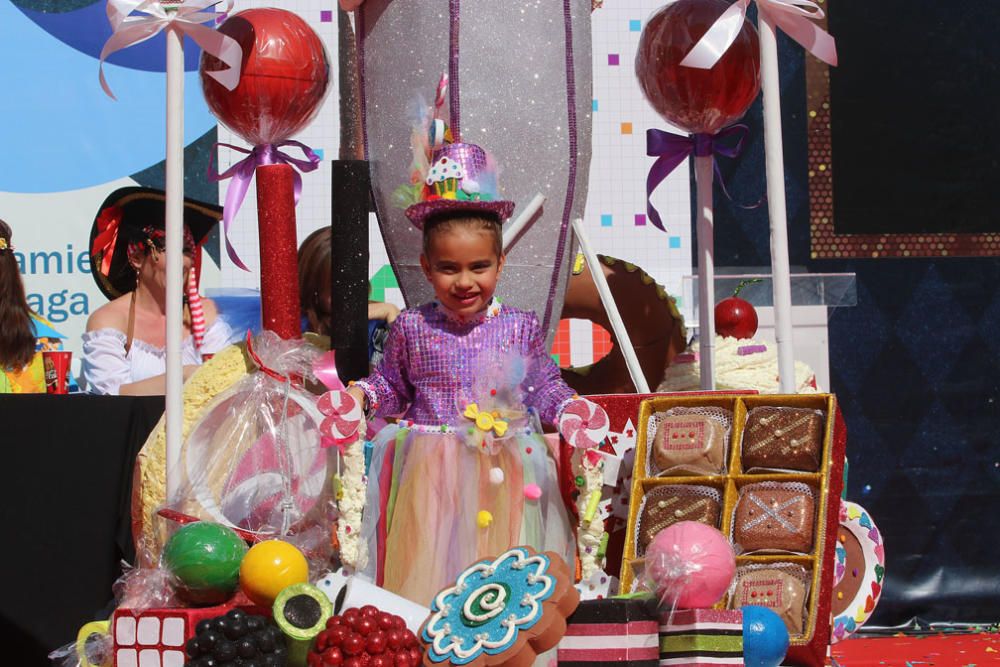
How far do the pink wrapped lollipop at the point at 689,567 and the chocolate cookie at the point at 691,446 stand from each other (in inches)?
18.7

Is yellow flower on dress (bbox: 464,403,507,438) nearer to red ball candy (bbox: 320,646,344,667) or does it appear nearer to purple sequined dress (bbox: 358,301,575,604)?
purple sequined dress (bbox: 358,301,575,604)

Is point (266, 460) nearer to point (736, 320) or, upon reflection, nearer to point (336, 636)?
point (336, 636)

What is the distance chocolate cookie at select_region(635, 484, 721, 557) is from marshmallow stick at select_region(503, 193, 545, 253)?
794mm

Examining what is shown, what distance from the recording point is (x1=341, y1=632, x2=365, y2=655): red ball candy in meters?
2.25

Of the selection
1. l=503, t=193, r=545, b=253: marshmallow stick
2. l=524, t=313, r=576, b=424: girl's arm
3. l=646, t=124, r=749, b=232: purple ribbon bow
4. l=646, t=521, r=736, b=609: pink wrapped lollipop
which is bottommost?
l=646, t=521, r=736, b=609: pink wrapped lollipop

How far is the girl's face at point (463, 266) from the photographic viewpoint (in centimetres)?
295

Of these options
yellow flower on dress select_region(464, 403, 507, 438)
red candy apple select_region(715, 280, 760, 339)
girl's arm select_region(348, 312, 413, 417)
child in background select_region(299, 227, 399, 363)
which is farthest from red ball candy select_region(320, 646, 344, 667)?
red candy apple select_region(715, 280, 760, 339)

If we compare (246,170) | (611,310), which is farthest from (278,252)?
(611,310)

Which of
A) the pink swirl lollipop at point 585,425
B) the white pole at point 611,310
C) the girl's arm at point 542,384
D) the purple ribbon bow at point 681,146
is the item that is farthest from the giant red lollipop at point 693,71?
the pink swirl lollipop at point 585,425

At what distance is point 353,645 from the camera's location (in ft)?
7.38

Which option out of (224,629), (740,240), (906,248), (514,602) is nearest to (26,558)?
(224,629)

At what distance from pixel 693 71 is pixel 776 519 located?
1.33 metres

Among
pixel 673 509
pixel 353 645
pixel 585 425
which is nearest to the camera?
pixel 353 645

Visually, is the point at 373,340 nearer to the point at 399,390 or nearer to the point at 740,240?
the point at 399,390
